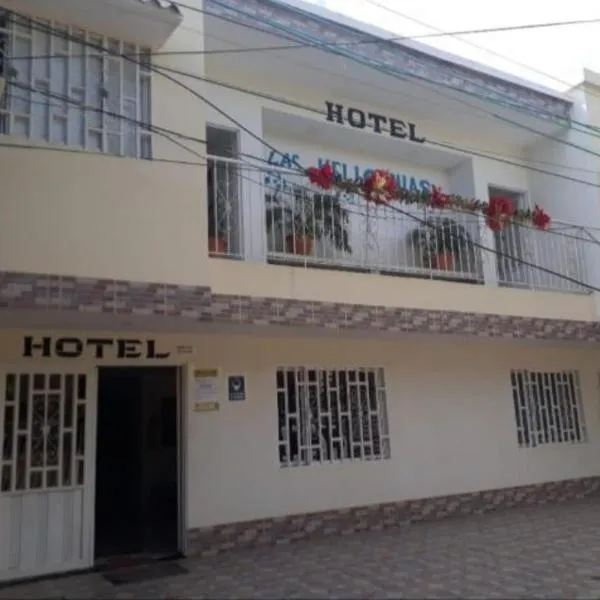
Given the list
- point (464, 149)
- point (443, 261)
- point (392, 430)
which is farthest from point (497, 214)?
point (392, 430)

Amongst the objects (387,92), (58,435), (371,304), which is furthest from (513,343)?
(58,435)

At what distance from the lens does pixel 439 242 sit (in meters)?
8.52

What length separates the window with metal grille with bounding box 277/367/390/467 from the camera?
7645 millimetres

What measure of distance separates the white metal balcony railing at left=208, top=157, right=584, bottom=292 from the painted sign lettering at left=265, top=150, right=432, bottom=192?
28 millimetres

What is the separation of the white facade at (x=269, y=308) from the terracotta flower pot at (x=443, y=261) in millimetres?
70

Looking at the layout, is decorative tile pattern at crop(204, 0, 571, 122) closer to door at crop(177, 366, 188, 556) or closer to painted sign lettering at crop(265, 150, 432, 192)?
painted sign lettering at crop(265, 150, 432, 192)

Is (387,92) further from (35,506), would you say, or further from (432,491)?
(35,506)

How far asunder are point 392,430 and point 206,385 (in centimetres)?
263

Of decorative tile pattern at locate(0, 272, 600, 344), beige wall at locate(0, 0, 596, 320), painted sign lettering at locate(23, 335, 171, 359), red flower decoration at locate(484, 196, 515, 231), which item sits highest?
red flower decoration at locate(484, 196, 515, 231)

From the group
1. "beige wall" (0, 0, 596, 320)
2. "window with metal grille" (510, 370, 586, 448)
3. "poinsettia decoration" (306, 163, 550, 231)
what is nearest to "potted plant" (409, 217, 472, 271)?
"poinsettia decoration" (306, 163, 550, 231)

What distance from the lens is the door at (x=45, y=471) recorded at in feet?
19.9

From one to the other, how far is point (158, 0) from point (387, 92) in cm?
415

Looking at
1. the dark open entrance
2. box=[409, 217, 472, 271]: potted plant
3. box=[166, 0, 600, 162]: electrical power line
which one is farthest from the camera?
box=[409, 217, 472, 271]: potted plant

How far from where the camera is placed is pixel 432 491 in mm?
8406
